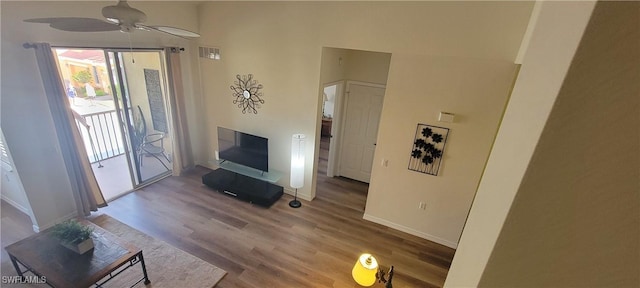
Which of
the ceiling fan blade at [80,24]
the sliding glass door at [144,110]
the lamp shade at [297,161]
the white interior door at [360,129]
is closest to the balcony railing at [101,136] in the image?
the sliding glass door at [144,110]

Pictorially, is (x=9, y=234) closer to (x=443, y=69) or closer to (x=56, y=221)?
(x=56, y=221)

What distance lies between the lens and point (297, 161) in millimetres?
4234

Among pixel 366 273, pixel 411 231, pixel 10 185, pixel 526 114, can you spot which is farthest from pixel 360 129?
pixel 10 185

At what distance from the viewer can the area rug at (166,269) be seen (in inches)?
113

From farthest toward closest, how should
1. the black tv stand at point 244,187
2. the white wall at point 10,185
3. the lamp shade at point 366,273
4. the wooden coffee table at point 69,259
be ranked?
the black tv stand at point 244,187
the white wall at point 10,185
the wooden coffee table at point 69,259
the lamp shade at point 366,273

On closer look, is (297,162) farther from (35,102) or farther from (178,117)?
(35,102)

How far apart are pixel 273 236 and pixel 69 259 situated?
2.10 m

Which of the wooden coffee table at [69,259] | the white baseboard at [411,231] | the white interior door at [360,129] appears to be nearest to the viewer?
the wooden coffee table at [69,259]

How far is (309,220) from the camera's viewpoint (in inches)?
161

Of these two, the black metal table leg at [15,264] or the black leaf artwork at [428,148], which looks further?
the black leaf artwork at [428,148]

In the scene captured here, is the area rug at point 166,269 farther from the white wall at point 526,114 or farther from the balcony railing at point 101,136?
the white wall at point 526,114

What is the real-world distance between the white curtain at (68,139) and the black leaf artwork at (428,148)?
174 inches

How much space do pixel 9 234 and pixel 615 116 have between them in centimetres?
533

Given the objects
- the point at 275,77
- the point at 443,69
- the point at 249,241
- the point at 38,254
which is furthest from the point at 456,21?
the point at 38,254
